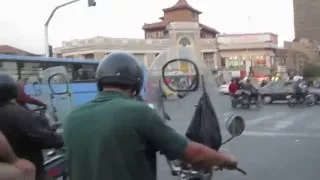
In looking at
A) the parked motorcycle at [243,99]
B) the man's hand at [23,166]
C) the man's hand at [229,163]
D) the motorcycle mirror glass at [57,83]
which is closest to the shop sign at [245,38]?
the parked motorcycle at [243,99]

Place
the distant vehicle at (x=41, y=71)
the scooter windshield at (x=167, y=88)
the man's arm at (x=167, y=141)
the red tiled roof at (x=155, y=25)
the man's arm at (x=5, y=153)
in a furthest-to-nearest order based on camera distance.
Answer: the red tiled roof at (x=155, y=25) → the distant vehicle at (x=41, y=71) → the scooter windshield at (x=167, y=88) → the man's arm at (x=5, y=153) → the man's arm at (x=167, y=141)

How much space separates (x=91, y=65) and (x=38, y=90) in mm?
9224

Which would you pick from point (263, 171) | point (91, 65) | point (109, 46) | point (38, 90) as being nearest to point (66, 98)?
point (38, 90)

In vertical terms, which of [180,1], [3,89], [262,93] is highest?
[180,1]

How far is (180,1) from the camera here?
84875mm

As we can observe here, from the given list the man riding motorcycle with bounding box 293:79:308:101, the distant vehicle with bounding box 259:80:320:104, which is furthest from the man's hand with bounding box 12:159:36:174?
the distant vehicle with bounding box 259:80:320:104

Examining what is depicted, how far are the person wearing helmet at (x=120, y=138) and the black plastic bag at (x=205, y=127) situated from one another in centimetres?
138

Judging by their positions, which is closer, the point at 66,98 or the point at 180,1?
the point at 66,98

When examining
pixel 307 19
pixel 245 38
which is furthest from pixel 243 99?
pixel 307 19

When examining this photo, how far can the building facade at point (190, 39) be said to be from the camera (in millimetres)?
60719

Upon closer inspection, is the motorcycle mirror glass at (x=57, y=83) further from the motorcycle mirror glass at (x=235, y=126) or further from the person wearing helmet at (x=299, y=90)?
the person wearing helmet at (x=299, y=90)

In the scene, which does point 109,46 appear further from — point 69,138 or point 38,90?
point 69,138

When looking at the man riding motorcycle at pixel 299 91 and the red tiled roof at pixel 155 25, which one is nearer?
the man riding motorcycle at pixel 299 91

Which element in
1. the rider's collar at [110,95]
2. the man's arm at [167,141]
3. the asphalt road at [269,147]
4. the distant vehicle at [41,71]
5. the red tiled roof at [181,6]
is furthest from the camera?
the red tiled roof at [181,6]
